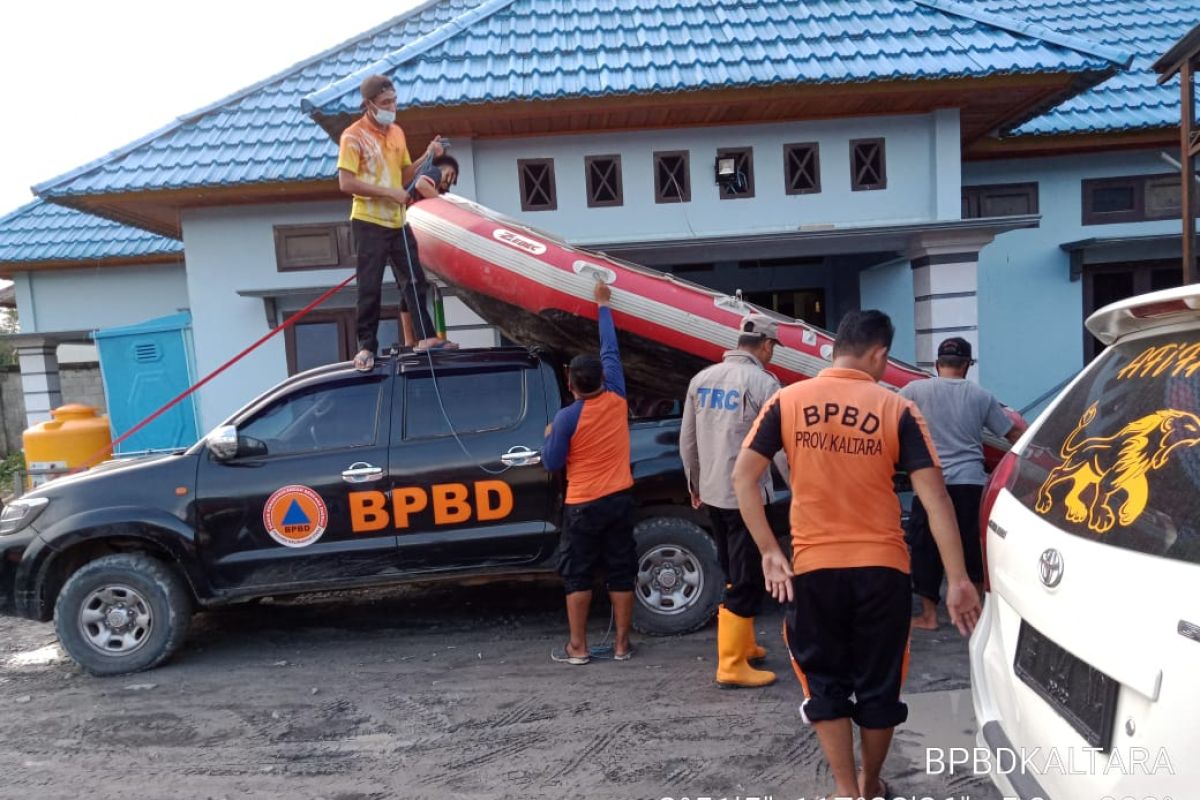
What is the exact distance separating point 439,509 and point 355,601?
5.77 ft

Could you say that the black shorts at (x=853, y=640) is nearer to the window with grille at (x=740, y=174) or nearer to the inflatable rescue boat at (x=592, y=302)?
the inflatable rescue boat at (x=592, y=302)

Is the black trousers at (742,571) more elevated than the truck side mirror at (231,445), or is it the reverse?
the truck side mirror at (231,445)

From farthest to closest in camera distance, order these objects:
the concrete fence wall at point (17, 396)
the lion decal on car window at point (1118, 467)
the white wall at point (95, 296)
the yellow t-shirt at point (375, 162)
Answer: the concrete fence wall at point (17, 396), the white wall at point (95, 296), the yellow t-shirt at point (375, 162), the lion decal on car window at point (1118, 467)

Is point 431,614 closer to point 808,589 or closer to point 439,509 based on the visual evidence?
point 439,509

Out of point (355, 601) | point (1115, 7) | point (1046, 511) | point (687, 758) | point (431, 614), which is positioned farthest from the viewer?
point (1115, 7)

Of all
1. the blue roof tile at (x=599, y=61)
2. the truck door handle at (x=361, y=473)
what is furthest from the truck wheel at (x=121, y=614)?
the blue roof tile at (x=599, y=61)

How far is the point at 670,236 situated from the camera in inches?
323

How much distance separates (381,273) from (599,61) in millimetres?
3324

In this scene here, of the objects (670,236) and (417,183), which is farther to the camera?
(670,236)

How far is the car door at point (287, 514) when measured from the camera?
16.0 feet

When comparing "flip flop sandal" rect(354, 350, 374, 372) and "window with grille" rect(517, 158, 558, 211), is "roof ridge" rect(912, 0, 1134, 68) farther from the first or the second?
"flip flop sandal" rect(354, 350, 374, 372)

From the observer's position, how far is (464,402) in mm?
5164

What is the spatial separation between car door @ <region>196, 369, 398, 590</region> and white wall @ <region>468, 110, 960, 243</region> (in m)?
3.94

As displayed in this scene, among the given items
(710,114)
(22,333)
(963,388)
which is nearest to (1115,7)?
(710,114)
